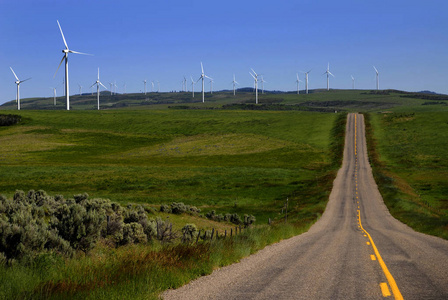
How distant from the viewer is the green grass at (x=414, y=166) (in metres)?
50.3

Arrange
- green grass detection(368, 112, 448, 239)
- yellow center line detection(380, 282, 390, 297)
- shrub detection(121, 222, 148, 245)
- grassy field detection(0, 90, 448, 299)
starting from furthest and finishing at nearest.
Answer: green grass detection(368, 112, 448, 239) → shrub detection(121, 222, 148, 245) → grassy field detection(0, 90, 448, 299) → yellow center line detection(380, 282, 390, 297)

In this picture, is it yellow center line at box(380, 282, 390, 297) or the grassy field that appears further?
the grassy field

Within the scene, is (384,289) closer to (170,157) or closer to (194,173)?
(194,173)

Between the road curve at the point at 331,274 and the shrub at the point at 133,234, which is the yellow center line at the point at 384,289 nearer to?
the road curve at the point at 331,274

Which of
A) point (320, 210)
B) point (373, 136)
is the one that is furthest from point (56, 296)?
point (373, 136)

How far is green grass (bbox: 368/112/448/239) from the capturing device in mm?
50316

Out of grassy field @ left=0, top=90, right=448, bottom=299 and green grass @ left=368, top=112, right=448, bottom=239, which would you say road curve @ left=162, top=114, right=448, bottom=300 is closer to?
grassy field @ left=0, top=90, right=448, bottom=299

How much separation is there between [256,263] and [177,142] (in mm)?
120554

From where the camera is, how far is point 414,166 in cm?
9644

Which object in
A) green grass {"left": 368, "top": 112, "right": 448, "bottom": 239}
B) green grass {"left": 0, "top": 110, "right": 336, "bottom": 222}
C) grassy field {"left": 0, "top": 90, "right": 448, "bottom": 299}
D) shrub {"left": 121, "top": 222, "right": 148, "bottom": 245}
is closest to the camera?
grassy field {"left": 0, "top": 90, "right": 448, "bottom": 299}

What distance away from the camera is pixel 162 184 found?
76.1 m

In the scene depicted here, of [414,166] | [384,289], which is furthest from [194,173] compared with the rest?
[384,289]

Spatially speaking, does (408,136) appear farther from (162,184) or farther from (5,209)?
(5,209)

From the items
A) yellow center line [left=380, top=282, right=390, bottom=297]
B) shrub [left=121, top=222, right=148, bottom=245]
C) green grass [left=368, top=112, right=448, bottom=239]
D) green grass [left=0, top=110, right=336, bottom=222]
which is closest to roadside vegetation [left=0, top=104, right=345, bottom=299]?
shrub [left=121, top=222, right=148, bottom=245]
